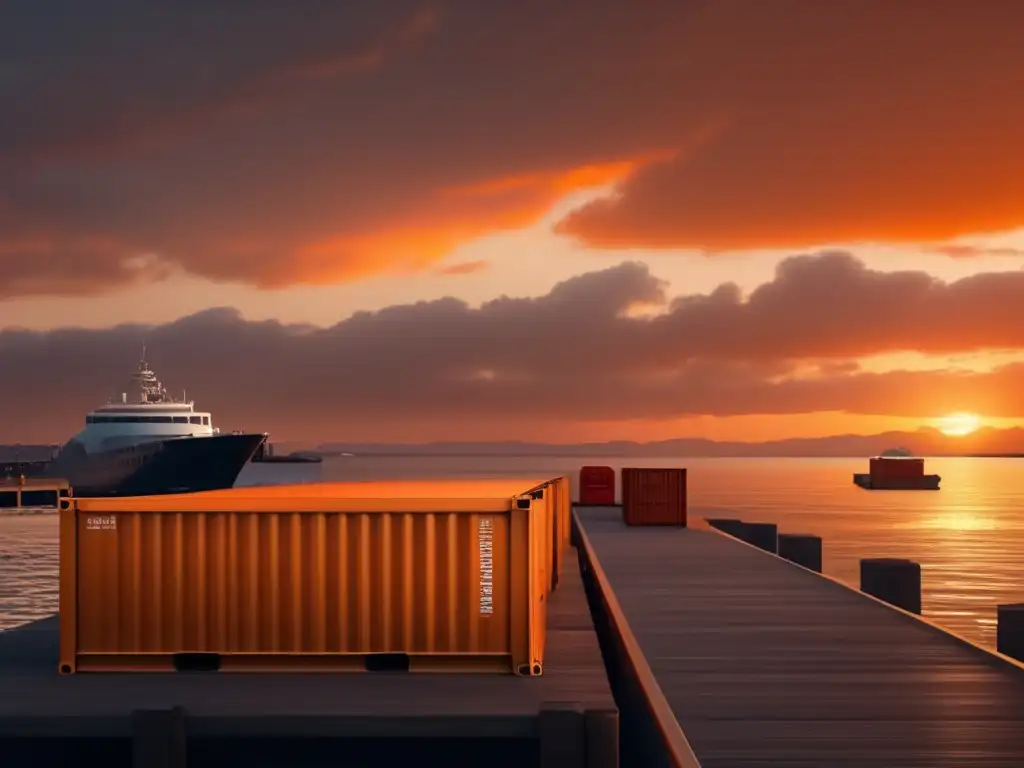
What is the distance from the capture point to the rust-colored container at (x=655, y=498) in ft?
141

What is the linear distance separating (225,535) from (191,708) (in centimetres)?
242

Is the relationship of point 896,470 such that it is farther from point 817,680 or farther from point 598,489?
point 817,680

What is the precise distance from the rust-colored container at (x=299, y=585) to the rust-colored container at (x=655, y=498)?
3004 cm

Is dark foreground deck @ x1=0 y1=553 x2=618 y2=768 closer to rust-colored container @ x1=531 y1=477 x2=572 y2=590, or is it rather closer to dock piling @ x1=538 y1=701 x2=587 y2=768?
dock piling @ x1=538 y1=701 x2=587 y2=768

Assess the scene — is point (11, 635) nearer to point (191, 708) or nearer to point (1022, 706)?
point (191, 708)

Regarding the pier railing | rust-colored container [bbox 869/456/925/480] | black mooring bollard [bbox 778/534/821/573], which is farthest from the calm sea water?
rust-colored container [bbox 869/456/925/480]

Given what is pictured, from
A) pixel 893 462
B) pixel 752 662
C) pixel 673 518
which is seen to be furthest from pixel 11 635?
pixel 893 462

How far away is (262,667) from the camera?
1324cm

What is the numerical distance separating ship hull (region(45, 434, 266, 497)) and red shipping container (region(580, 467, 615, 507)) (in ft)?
206

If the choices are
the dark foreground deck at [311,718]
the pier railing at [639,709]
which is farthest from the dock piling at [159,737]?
the pier railing at [639,709]

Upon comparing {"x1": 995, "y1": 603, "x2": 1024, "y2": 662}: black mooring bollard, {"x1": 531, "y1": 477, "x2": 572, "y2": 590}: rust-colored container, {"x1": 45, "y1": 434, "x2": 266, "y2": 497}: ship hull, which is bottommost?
{"x1": 45, "y1": 434, "x2": 266, "y2": 497}: ship hull

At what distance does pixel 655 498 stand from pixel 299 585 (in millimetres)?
30800

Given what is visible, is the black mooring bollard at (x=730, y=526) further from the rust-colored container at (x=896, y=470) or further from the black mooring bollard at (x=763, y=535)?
the rust-colored container at (x=896, y=470)

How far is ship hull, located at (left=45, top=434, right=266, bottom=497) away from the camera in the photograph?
376ft
